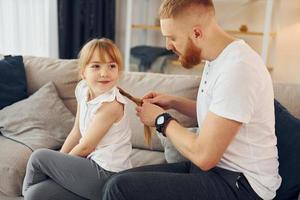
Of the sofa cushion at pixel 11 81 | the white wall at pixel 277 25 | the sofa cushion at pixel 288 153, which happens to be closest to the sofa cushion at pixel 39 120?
the sofa cushion at pixel 11 81

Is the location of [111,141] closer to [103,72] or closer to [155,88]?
[103,72]

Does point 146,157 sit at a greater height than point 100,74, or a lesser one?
lesser

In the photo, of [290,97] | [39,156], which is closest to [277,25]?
[290,97]

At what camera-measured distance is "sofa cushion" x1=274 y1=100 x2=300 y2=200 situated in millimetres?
1423

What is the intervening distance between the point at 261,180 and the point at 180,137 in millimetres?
319

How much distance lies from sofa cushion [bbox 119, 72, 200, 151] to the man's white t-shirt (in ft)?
2.12

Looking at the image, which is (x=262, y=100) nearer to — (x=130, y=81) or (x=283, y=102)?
(x=283, y=102)

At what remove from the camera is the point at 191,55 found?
4.33 feet

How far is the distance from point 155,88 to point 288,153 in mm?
846

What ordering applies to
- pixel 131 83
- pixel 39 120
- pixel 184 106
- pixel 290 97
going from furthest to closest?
pixel 131 83 < pixel 39 120 < pixel 290 97 < pixel 184 106

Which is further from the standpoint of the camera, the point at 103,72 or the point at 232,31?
the point at 232,31

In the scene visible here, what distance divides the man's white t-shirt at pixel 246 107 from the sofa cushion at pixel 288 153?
78 millimetres

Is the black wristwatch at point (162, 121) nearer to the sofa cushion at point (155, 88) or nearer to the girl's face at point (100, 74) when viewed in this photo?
the girl's face at point (100, 74)

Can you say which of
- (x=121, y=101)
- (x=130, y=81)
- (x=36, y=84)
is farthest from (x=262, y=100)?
(x=36, y=84)
